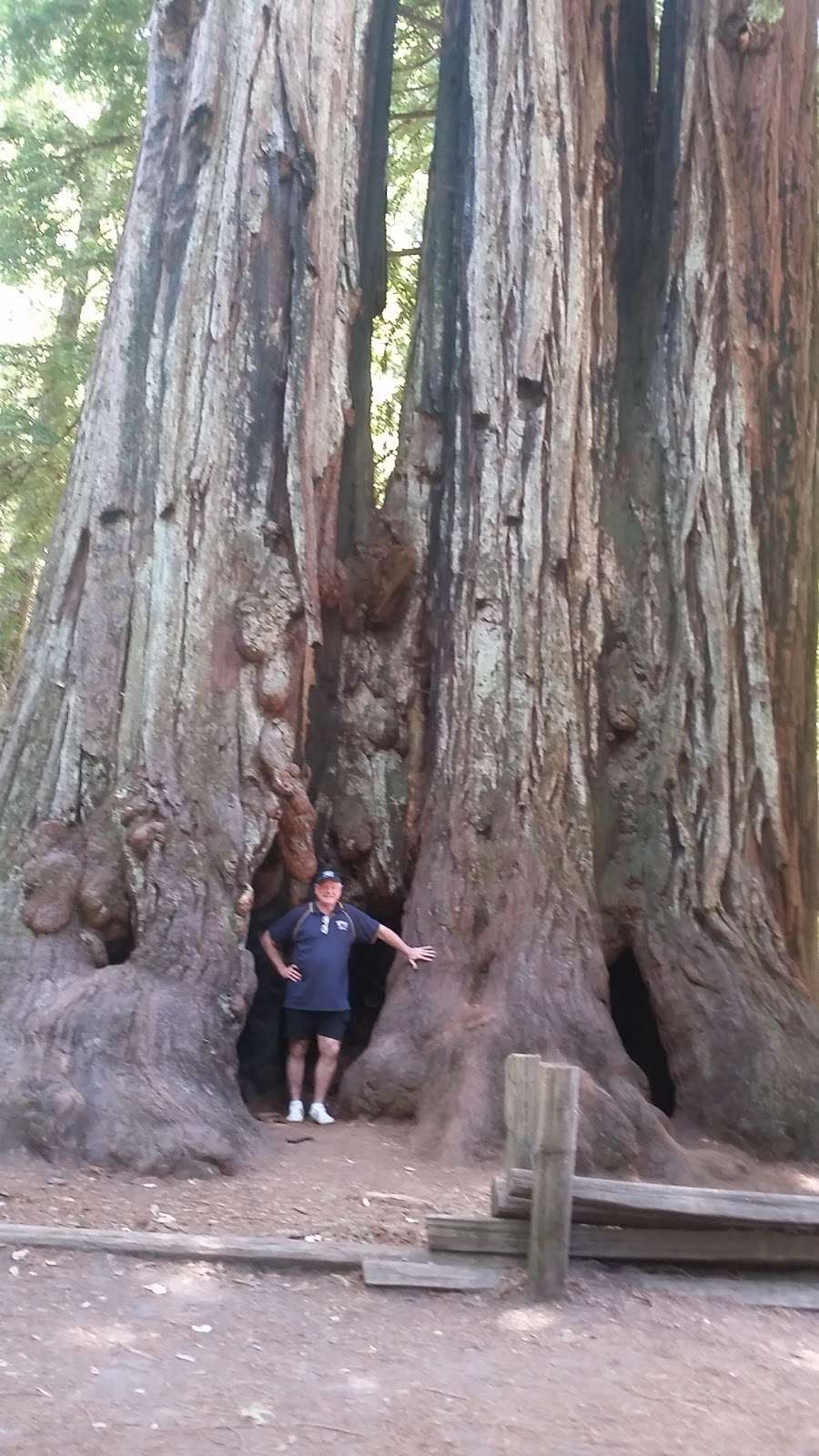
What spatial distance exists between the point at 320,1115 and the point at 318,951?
2.69 ft

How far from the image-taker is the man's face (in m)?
6.54

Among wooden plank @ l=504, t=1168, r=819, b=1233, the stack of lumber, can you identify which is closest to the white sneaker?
the stack of lumber

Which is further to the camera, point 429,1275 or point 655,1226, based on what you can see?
point 655,1226

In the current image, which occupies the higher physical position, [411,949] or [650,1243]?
[411,949]

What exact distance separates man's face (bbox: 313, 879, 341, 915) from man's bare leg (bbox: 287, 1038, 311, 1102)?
2.33ft

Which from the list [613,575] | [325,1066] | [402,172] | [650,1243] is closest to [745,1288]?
[650,1243]

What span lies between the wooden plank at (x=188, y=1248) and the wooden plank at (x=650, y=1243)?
7.5 inches

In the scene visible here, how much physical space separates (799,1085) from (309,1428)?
3.76 meters

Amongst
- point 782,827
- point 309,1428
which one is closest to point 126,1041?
point 309,1428

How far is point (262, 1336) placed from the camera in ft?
11.9

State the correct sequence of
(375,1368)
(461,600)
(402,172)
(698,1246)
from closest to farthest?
1. (375,1368)
2. (698,1246)
3. (461,600)
4. (402,172)

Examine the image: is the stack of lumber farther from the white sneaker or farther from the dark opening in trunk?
the dark opening in trunk

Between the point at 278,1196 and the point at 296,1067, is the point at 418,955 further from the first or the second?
the point at 278,1196

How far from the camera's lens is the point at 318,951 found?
6590 millimetres
